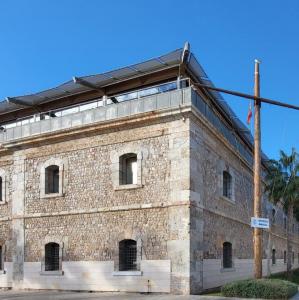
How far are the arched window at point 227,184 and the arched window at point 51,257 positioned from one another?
8130mm

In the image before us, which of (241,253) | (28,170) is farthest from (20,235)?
(241,253)

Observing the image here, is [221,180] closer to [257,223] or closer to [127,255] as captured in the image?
[127,255]

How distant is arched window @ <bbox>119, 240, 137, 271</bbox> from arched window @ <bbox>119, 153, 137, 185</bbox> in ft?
7.79

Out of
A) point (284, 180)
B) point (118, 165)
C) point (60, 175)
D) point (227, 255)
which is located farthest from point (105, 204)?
point (284, 180)

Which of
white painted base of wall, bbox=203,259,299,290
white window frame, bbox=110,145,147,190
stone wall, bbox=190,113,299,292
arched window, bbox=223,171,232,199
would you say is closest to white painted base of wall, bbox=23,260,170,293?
stone wall, bbox=190,113,299,292

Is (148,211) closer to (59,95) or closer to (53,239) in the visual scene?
(53,239)

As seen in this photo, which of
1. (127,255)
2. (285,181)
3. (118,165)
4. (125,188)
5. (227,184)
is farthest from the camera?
(285,181)

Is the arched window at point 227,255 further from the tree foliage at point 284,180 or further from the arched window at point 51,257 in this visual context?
the tree foliage at point 284,180

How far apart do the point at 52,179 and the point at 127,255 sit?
17.5 feet

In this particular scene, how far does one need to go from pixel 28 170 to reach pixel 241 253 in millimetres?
11189

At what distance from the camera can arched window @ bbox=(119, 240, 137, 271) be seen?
1757 centimetres

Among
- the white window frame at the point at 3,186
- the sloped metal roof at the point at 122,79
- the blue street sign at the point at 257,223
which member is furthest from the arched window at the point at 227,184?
the white window frame at the point at 3,186

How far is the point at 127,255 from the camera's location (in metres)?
17.8

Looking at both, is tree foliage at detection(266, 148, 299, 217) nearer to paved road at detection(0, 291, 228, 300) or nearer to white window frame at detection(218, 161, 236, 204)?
white window frame at detection(218, 161, 236, 204)
